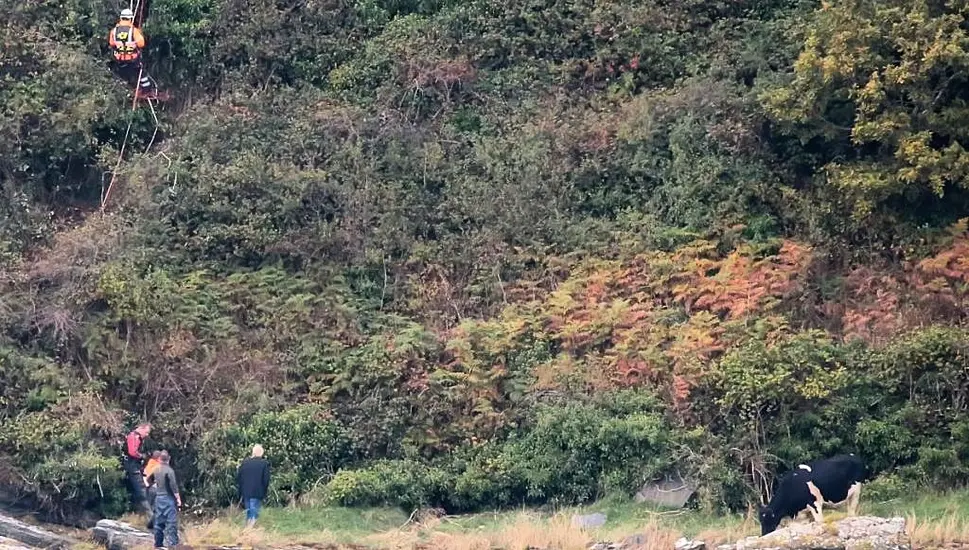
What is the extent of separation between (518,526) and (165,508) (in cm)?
463

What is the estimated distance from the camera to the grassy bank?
1853 centimetres

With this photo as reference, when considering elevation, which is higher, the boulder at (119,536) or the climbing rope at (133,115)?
the climbing rope at (133,115)

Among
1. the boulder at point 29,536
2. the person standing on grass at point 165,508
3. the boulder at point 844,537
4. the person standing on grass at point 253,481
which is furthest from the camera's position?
the person standing on grass at point 253,481

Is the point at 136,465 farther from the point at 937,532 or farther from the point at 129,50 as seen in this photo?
the point at 937,532

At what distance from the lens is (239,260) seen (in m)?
25.3

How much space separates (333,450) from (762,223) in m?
8.17

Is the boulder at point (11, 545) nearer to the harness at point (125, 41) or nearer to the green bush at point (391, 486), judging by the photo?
the green bush at point (391, 486)

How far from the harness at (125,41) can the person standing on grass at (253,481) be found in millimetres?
10316

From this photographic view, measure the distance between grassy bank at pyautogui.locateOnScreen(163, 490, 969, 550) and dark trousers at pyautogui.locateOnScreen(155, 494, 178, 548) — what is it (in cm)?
52

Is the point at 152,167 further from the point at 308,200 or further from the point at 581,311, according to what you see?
the point at 581,311

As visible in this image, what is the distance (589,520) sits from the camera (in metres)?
20.0

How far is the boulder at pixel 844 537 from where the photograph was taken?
16.3 m

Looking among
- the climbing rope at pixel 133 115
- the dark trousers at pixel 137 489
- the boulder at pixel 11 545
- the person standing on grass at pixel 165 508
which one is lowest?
Answer: the dark trousers at pixel 137 489

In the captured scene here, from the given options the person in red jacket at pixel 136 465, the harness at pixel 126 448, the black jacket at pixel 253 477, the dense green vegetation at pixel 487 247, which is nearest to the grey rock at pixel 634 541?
the dense green vegetation at pixel 487 247
